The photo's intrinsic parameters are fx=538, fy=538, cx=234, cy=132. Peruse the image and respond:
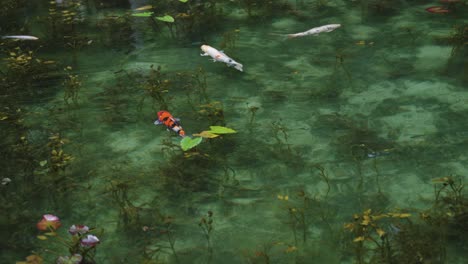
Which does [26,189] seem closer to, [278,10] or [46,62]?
[46,62]

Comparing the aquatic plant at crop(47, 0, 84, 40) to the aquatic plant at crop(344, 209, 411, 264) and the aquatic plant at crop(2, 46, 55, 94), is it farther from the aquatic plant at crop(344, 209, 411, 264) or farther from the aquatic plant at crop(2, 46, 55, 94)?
the aquatic plant at crop(344, 209, 411, 264)

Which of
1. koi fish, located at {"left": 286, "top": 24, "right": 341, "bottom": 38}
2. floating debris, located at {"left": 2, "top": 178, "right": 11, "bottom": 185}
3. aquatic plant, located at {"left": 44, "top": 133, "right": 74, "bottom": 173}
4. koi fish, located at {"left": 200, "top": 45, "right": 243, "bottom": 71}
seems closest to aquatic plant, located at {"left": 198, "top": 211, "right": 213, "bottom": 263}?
aquatic plant, located at {"left": 44, "top": 133, "right": 74, "bottom": 173}

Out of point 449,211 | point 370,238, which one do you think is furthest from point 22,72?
point 449,211

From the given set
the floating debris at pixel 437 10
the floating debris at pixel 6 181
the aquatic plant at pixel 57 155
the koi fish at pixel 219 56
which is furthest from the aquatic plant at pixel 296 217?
the floating debris at pixel 437 10

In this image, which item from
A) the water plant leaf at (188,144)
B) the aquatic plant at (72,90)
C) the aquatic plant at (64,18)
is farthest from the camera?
the aquatic plant at (64,18)

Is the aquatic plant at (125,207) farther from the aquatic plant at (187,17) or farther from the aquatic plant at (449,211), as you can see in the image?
the aquatic plant at (187,17)

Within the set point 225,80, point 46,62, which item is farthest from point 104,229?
point 46,62
